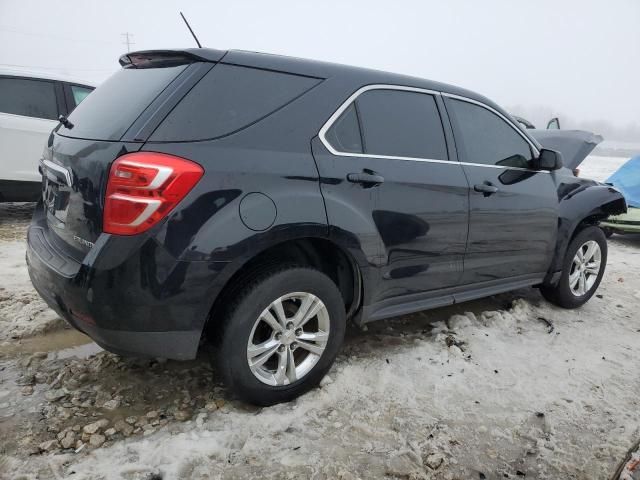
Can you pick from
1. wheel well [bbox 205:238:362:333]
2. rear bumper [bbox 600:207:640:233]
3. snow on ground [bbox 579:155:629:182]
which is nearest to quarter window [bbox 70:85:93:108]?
wheel well [bbox 205:238:362:333]

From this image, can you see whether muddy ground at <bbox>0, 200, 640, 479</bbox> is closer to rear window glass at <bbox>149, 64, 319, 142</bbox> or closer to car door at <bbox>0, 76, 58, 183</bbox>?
rear window glass at <bbox>149, 64, 319, 142</bbox>

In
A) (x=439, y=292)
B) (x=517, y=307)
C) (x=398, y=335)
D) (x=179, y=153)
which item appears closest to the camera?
(x=179, y=153)

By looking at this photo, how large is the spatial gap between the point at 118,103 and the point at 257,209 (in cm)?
89

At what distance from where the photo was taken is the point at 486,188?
10.2ft

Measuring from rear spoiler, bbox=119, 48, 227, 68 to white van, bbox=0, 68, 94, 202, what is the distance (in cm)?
368

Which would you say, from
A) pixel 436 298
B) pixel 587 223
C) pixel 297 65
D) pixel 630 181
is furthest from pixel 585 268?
pixel 630 181

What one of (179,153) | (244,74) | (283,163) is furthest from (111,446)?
(244,74)

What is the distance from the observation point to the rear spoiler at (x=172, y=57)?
2.20 metres

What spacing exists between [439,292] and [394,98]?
1.25m

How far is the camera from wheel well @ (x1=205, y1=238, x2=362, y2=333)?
7.34ft

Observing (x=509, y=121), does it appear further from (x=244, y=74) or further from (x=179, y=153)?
(x=179, y=153)

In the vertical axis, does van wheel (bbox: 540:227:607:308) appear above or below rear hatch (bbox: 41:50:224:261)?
below

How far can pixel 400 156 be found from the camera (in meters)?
2.72

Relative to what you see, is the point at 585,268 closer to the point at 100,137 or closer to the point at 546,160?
the point at 546,160
